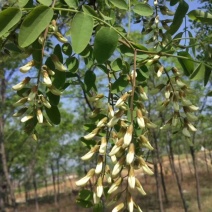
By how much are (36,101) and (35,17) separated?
210mm

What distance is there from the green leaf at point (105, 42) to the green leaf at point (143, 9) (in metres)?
0.34

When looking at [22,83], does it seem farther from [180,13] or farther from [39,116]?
[180,13]

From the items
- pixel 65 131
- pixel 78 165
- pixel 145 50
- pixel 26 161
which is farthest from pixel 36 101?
pixel 78 165

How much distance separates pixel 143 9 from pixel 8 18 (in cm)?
48

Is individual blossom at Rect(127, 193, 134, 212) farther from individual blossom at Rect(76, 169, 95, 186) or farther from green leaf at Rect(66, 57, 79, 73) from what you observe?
green leaf at Rect(66, 57, 79, 73)

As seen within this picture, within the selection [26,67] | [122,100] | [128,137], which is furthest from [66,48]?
[128,137]

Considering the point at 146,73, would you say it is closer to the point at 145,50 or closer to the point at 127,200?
the point at 145,50

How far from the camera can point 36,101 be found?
36.5 inches

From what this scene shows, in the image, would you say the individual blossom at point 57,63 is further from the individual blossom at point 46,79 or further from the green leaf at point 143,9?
the green leaf at point 143,9

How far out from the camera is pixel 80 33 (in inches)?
33.6

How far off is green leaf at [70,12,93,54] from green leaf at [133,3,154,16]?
355 millimetres

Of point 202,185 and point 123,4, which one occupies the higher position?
point 123,4

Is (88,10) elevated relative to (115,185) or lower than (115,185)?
elevated

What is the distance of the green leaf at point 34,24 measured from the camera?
81cm
